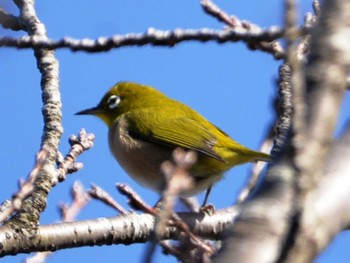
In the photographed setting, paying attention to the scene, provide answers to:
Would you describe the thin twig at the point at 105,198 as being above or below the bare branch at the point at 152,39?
below

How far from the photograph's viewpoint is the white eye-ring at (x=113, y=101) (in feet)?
29.8

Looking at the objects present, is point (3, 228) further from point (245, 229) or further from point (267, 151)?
point (245, 229)

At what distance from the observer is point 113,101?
917cm

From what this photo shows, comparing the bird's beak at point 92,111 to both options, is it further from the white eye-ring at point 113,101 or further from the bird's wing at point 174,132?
the bird's wing at point 174,132

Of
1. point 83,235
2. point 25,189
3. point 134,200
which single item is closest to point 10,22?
point 83,235

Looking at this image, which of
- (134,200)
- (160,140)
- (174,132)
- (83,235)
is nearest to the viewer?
(134,200)

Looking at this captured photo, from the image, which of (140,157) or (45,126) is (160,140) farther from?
(45,126)

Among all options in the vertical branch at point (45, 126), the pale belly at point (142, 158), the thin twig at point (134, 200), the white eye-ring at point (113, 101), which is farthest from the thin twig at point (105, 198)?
the white eye-ring at point (113, 101)

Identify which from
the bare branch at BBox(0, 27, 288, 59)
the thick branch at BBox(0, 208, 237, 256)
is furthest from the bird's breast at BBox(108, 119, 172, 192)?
the bare branch at BBox(0, 27, 288, 59)

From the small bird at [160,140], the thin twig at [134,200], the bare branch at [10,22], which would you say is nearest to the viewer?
the thin twig at [134,200]

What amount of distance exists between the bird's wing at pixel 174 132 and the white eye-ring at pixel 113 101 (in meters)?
0.64

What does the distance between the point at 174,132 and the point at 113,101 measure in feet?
4.98

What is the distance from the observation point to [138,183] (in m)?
7.57

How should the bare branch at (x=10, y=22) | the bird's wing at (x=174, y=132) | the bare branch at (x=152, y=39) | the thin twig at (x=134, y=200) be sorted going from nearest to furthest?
the thin twig at (x=134, y=200) → the bare branch at (x=152, y=39) → the bare branch at (x=10, y=22) → the bird's wing at (x=174, y=132)
